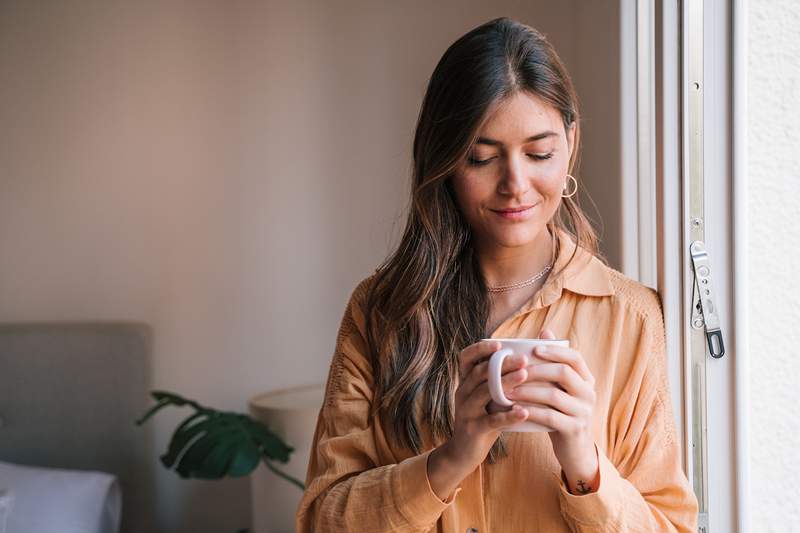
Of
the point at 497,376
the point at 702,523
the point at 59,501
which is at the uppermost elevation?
the point at 497,376

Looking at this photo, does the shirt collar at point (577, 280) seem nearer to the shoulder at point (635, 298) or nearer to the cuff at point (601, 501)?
the shoulder at point (635, 298)

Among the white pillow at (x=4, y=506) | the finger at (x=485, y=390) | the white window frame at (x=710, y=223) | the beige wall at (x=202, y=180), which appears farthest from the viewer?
the beige wall at (x=202, y=180)

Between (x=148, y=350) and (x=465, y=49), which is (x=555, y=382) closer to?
(x=465, y=49)

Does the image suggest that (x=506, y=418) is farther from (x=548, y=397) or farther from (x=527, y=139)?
(x=527, y=139)

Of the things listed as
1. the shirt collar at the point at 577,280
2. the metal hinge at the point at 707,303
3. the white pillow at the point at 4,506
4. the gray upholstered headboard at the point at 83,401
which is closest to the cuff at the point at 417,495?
the shirt collar at the point at 577,280

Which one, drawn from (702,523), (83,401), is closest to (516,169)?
(702,523)

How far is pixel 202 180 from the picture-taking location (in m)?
2.66

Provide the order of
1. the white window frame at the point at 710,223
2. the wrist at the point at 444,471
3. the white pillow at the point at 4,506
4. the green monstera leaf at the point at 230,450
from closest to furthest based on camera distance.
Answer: the wrist at the point at 444,471
the white window frame at the point at 710,223
the white pillow at the point at 4,506
the green monstera leaf at the point at 230,450

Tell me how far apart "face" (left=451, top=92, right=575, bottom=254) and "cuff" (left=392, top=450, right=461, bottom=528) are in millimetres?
302

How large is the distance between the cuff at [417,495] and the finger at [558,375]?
21 cm

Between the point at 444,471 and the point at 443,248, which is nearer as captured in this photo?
the point at 444,471

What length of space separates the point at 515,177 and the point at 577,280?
0.60 feet

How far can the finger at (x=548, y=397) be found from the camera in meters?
0.90

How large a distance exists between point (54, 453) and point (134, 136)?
3.35 ft
